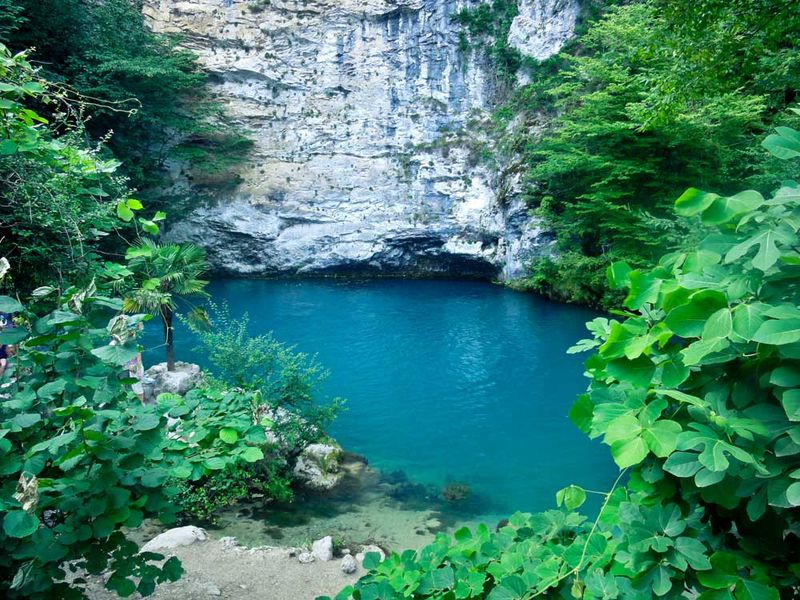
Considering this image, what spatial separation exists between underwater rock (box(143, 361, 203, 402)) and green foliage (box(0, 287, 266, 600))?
735cm

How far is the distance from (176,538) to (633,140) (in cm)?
1539

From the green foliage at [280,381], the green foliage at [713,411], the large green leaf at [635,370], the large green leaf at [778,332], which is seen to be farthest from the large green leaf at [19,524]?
the green foliage at [280,381]

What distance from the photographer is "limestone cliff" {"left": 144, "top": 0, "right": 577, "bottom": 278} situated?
22.9 metres

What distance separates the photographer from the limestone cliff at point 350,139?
2286cm

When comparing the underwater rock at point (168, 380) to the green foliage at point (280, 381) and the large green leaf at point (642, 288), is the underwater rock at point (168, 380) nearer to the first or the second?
the green foliage at point (280, 381)

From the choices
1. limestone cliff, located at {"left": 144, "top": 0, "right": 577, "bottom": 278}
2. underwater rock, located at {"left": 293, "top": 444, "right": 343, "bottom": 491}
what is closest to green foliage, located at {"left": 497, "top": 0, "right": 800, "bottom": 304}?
limestone cliff, located at {"left": 144, "top": 0, "right": 577, "bottom": 278}

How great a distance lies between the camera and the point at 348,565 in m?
5.14

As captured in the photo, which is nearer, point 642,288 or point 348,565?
point 642,288

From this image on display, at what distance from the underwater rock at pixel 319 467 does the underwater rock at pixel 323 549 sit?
1.58m

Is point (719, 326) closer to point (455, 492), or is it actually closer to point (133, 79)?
point (455, 492)

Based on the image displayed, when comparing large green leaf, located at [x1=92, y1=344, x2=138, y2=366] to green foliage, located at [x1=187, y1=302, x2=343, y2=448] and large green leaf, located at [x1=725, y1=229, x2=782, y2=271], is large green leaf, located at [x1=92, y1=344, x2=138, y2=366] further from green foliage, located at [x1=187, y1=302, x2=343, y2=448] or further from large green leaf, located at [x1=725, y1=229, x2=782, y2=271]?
green foliage, located at [x1=187, y1=302, x2=343, y2=448]

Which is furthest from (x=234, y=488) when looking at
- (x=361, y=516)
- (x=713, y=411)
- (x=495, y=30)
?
(x=495, y=30)

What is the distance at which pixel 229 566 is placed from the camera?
494cm

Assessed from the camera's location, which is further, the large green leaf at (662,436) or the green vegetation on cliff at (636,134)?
the green vegetation on cliff at (636,134)
